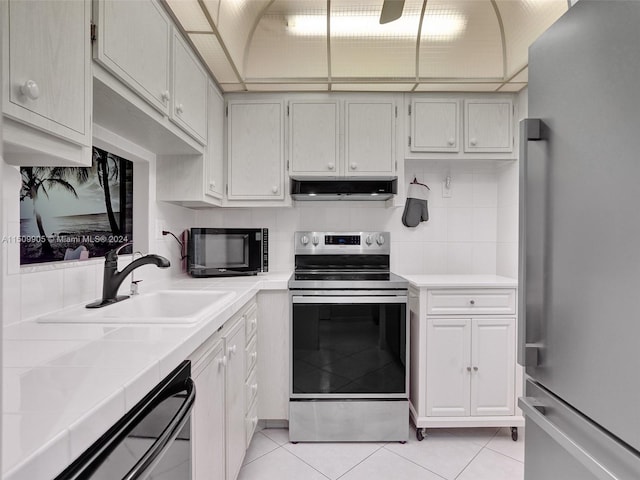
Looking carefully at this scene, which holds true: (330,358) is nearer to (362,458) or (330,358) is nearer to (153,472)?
(362,458)

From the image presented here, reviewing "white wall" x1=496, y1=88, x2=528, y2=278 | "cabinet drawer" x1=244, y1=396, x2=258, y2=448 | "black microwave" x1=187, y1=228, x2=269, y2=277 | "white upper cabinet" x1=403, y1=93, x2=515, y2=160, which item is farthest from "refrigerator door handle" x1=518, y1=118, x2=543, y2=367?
"black microwave" x1=187, y1=228, x2=269, y2=277

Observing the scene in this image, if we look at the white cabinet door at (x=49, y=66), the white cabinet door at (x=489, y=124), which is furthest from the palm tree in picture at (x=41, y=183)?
the white cabinet door at (x=489, y=124)

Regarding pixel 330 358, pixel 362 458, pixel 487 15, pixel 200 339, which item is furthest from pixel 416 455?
pixel 487 15

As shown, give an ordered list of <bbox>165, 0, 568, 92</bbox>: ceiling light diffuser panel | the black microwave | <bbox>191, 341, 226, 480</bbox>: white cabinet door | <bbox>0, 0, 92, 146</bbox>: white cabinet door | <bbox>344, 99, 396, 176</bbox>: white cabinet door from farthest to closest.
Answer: <bbox>344, 99, 396, 176</bbox>: white cabinet door → the black microwave → <bbox>165, 0, 568, 92</bbox>: ceiling light diffuser panel → <bbox>191, 341, 226, 480</bbox>: white cabinet door → <bbox>0, 0, 92, 146</bbox>: white cabinet door

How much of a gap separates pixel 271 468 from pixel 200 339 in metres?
→ 1.18

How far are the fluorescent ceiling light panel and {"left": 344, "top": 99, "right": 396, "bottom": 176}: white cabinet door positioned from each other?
16.0 inches

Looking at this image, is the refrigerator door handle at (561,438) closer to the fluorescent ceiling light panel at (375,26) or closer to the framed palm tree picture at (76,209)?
the framed palm tree picture at (76,209)

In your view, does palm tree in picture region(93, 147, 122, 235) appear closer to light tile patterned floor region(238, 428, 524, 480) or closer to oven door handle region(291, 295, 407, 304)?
oven door handle region(291, 295, 407, 304)

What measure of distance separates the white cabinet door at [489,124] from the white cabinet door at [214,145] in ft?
5.31

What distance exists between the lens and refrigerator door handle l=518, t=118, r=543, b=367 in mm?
900

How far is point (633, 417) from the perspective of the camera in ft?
2.10

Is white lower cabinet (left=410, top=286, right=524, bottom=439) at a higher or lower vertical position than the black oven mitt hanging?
lower

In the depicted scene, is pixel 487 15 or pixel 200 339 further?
pixel 487 15

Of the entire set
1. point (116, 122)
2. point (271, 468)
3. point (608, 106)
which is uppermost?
point (116, 122)
